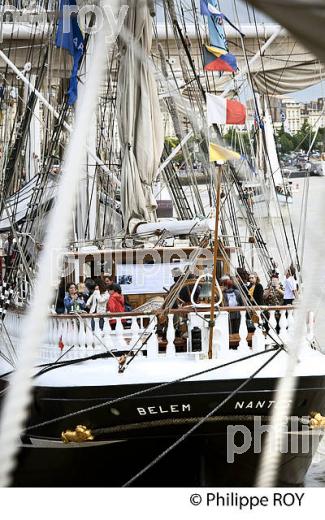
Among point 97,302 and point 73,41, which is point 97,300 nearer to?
point 97,302

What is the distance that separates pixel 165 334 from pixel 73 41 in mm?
6263

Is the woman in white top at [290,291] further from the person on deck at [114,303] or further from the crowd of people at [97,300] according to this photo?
the person on deck at [114,303]

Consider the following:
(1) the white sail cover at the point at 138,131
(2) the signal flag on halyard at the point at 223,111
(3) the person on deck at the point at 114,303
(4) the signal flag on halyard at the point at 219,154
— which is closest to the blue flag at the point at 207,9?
(1) the white sail cover at the point at 138,131

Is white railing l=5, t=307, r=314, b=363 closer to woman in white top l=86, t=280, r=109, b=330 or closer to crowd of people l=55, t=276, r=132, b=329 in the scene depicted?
crowd of people l=55, t=276, r=132, b=329

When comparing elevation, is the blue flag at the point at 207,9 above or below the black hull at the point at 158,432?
above

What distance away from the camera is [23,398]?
400 cm

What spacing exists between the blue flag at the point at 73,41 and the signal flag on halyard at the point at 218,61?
3271 millimetres

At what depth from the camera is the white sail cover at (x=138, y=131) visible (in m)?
16.1

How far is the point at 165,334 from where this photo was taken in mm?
13742

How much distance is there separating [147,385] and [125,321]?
33.4 inches

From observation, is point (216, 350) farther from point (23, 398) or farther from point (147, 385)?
point (23, 398)

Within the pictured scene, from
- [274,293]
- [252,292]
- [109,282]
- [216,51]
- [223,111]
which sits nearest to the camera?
[223,111]

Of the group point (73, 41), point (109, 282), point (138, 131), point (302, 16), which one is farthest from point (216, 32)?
point (302, 16)

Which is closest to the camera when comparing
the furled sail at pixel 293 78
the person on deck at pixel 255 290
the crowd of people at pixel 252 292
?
the crowd of people at pixel 252 292
